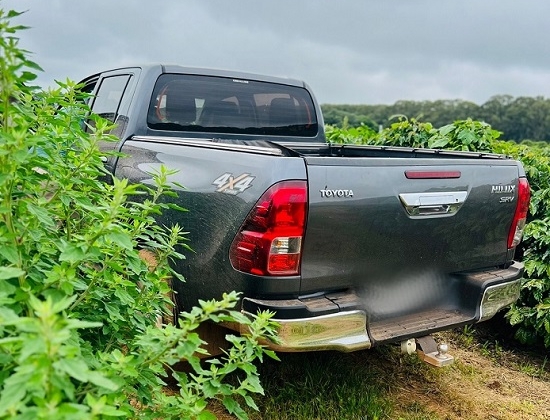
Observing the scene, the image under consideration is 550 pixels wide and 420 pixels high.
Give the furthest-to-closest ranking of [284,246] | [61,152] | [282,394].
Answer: [282,394] → [284,246] → [61,152]

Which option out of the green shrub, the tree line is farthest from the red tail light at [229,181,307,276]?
the tree line

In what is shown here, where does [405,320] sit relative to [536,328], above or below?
above

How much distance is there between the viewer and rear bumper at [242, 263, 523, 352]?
7.43ft

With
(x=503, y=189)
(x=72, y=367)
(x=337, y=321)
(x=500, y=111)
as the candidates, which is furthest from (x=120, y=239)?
(x=500, y=111)

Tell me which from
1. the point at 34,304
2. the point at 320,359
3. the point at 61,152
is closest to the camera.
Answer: the point at 34,304

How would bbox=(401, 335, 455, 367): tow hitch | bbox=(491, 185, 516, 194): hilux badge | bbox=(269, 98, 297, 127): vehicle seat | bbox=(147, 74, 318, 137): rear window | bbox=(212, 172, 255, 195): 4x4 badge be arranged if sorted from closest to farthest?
1. bbox=(212, 172, 255, 195): 4x4 badge
2. bbox=(401, 335, 455, 367): tow hitch
3. bbox=(491, 185, 516, 194): hilux badge
4. bbox=(147, 74, 318, 137): rear window
5. bbox=(269, 98, 297, 127): vehicle seat

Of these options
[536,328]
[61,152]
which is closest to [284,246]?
[61,152]

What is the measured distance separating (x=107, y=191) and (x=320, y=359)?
2014 mm

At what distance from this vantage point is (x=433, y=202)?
107 inches

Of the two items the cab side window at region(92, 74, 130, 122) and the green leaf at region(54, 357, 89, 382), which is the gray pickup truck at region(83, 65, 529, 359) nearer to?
the cab side window at region(92, 74, 130, 122)

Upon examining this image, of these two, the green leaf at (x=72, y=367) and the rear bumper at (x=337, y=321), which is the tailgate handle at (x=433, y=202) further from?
the green leaf at (x=72, y=367)

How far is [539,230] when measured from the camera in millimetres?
4141

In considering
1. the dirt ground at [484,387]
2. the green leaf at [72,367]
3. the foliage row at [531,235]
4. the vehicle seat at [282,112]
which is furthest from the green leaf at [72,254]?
the foliage row at [531,235]

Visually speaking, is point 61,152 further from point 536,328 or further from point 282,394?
point 536,328
